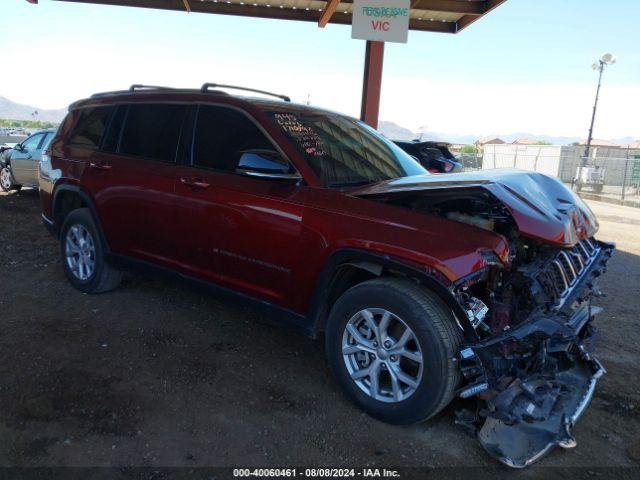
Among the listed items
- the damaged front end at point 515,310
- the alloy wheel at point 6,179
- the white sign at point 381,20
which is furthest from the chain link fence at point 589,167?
the alloy wheel at point 6,179

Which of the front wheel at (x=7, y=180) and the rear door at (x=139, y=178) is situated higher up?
the rear door at (x=139, y=178)

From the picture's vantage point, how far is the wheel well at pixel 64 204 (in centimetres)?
510

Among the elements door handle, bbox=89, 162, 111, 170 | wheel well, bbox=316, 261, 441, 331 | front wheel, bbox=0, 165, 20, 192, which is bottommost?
front wheel, bbox=0, 165, 20, 192

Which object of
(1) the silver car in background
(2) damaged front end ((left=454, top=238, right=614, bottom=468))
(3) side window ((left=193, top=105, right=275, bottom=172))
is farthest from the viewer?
(1) the silver car in background

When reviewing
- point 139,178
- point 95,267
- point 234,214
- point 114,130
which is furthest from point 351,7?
point 234,214

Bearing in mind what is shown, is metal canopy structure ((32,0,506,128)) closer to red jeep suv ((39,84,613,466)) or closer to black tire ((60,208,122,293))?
red jeep suv ((39,84,613,466))

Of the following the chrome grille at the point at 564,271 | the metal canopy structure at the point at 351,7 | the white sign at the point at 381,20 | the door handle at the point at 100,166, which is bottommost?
the chrome grille at the point at 564,271

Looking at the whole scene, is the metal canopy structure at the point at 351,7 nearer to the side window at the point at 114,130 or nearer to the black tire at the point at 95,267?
the side window at the point at 114,130

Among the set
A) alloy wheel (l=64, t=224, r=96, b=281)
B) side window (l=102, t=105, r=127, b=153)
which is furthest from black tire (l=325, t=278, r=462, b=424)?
alloy wheel (l=64, t=224, r=96, b=281)

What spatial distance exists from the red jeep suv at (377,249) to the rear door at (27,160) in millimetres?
8022

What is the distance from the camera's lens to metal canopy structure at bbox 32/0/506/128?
1047cm

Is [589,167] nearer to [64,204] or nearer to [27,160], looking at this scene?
[27,160]

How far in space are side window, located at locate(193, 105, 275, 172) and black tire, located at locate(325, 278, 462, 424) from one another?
1292 millimetres

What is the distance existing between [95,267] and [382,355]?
3216mm
